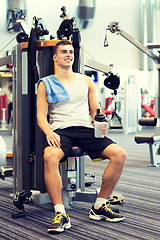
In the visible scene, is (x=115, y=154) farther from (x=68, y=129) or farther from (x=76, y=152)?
(x=68, y=129)

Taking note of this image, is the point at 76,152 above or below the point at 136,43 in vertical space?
below

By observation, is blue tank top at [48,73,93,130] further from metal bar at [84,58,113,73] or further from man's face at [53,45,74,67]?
metal bar at [84,58,113,73]

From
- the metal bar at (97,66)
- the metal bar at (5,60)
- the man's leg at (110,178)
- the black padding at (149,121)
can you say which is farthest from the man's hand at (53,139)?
the black padding at (149,121)

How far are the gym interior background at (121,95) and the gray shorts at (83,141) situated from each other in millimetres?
437

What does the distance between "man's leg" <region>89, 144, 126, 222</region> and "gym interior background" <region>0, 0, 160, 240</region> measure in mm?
97

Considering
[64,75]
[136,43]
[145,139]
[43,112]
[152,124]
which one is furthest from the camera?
[152,124]

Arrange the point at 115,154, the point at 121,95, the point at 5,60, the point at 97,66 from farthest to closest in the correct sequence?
1. the point at 121,95
2. the point at 5,60
3. the point at 97,66
4. the point at 115,154

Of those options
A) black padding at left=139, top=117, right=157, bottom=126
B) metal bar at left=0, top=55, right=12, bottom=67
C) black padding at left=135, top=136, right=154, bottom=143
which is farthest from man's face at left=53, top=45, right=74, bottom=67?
black padding at left=139, top=117, right=157, bottom=126

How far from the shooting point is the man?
2.28 m

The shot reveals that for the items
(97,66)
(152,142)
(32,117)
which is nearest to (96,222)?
(32,117)

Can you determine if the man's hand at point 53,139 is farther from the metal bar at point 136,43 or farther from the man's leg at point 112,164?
the metal bar at point 136,43

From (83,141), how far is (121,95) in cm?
724

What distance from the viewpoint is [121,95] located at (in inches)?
378

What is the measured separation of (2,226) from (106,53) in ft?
31.3
